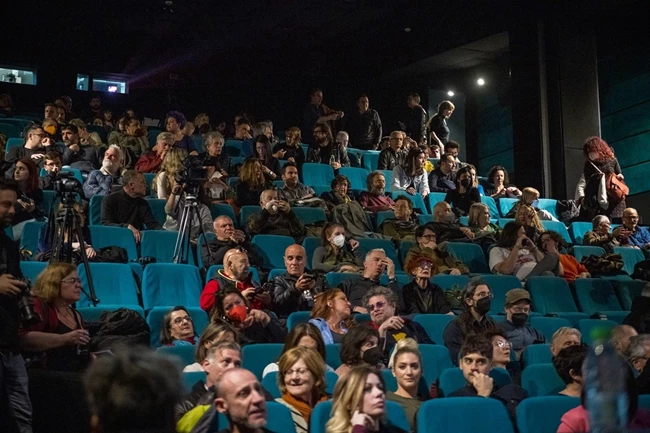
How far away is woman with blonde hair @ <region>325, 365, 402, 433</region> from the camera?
2807 millimetres

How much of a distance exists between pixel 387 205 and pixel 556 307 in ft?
6.04

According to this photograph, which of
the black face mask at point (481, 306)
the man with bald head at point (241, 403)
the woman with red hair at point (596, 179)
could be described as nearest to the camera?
the man with bald head at point (241, 403)

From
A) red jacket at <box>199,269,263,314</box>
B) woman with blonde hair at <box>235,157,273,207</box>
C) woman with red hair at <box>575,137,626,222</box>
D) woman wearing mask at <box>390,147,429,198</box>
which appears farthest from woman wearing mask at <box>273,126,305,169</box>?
red jacket at <box>199,269,263,314</box>

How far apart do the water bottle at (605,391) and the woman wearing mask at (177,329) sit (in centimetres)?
232

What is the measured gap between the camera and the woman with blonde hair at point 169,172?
19.8ft

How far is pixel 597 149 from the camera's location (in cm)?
819

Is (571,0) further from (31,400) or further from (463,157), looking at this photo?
(31,400)

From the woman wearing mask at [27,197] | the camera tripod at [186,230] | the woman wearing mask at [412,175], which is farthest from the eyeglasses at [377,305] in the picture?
the woman wearing mask at [412,175]

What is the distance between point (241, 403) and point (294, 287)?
7.41 feet

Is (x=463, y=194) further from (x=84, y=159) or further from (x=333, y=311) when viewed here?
(x=333, y=311)

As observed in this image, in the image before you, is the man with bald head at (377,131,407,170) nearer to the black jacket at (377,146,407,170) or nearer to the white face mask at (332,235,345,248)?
the black jacket at (377,146,407,170)

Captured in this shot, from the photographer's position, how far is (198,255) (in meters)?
5.52

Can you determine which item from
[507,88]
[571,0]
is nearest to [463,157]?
[507,88]

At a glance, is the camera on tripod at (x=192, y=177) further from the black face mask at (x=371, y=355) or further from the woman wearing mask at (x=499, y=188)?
the woman wearing mask at (x=499, y=188)
